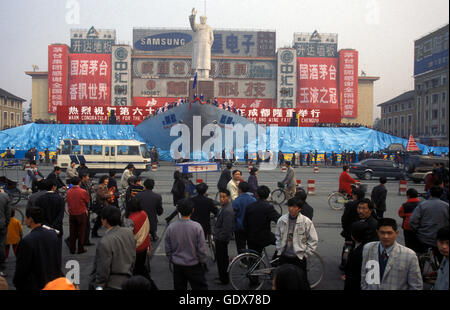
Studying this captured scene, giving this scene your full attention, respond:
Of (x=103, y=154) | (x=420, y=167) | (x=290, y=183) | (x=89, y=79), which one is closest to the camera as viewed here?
(x=290, y=183)

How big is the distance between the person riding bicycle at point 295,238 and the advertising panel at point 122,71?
179ft

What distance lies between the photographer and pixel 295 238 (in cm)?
505

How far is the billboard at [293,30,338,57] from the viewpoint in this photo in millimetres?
60906

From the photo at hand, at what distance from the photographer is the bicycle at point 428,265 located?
18.4 ft

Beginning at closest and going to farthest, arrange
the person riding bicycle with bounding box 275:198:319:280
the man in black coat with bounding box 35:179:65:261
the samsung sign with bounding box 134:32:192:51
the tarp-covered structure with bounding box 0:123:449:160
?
the person riding bicycle with bounding box 275:198:319:280
the man in black coat with bounding box 35:179:65:261
the tarp-covered structure with bounding box 0:123:449:160
the samsung sign with bounding box 134:32:192:51

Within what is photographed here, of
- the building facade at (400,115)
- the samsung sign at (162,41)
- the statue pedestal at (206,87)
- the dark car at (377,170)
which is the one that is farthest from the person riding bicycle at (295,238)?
the building facade at (400,115)

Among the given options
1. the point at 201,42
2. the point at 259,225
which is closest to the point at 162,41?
the point at 201,42

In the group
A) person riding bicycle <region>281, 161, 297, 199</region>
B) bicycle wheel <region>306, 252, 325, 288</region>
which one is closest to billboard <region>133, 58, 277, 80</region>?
person riding bicycle <region>281, 161, 297, 199</region>

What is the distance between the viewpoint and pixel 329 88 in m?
58.0

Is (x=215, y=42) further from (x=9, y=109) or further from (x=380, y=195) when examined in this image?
(x=380, y=195)

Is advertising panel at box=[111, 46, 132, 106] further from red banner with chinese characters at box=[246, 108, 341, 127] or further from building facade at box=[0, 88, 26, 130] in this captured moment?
red banner with chinese characters at box=[246, 108, 341, 127]

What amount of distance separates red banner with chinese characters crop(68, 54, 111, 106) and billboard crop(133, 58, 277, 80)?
695cm

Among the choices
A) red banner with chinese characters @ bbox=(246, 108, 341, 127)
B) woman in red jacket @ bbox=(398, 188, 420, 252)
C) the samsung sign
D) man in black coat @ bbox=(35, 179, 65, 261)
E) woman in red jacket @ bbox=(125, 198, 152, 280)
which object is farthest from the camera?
the samsung sign

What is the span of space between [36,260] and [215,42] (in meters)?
58.2
